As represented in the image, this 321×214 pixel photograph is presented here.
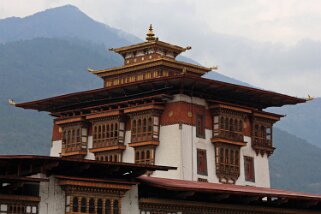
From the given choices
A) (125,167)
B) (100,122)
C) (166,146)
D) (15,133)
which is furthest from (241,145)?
(15,133)

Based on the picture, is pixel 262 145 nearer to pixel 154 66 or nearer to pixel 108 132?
pixel 154 66

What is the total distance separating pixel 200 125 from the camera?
4841 centimetres

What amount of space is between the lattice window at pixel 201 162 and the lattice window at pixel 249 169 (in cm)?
374

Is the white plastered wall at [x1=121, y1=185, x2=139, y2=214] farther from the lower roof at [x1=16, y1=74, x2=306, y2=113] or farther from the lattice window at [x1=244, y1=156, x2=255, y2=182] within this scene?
the lattice window at [x1=244, y1=156, x2=255, y2=182]

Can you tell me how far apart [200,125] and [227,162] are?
Result: 117 inches

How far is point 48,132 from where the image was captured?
605 feet

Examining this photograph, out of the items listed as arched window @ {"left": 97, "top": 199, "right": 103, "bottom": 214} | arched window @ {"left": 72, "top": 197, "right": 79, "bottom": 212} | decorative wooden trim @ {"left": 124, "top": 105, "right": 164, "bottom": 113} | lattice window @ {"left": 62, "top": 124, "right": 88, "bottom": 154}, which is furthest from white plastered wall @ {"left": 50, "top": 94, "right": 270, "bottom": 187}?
arched window @ {"left": 72, "top": 197, "right": 79, "bottom": 212}

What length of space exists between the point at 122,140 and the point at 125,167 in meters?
17.6

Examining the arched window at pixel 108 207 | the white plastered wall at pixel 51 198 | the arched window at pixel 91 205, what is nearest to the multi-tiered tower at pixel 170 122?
the arched window at pixel 108 207

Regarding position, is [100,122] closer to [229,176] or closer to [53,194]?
[229,176]

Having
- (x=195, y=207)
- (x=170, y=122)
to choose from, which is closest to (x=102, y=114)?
(x=170, y=122)

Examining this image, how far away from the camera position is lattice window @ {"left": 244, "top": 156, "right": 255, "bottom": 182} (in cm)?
5097

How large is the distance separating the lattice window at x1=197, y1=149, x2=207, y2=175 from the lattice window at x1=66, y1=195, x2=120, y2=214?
15531mm

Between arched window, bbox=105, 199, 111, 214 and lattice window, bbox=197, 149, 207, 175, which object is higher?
lattice window, bbox=197, 149, 207, 175
